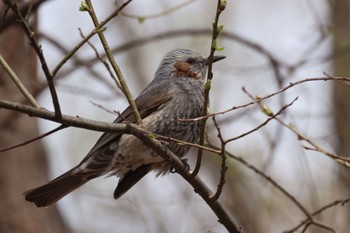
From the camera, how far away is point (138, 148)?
5.00m

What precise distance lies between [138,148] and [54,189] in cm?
77

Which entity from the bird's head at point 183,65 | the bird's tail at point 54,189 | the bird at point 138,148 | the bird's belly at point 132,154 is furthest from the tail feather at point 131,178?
the bird's head at point 183,65

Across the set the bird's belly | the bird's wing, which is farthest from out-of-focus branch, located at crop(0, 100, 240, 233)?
the bird's wing

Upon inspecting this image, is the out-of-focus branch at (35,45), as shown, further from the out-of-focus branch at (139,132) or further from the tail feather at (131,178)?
the tail feather at (131,178)

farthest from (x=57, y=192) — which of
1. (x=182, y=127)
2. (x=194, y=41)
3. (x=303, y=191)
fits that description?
(x=194, y=41)

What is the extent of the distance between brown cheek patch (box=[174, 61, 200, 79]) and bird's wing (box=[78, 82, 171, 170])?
420mm

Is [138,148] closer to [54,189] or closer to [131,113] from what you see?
[131,113]

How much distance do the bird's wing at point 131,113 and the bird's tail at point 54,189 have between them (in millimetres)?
161

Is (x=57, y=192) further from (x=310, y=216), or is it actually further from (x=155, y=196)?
(x=155, y=196)

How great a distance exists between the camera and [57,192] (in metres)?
5.05

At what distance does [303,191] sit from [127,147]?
13.5 ft

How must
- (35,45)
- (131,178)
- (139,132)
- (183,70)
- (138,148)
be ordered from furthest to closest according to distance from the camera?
(183,70), (131,178), (138,148), (139,132), (35,45)

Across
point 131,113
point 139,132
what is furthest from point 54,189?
point 139,132

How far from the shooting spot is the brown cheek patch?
5.89 meters
